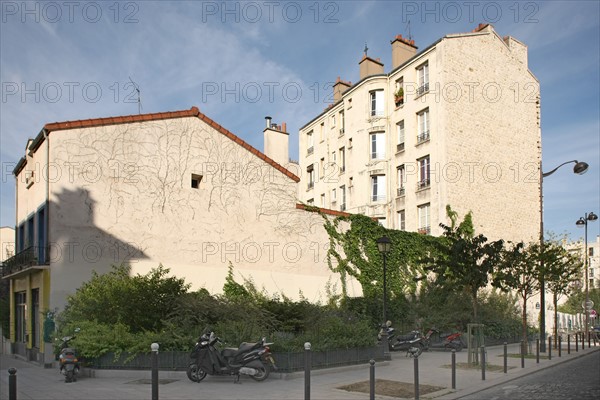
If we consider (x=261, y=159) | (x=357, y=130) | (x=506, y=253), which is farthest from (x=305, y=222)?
(x=357, y=130)

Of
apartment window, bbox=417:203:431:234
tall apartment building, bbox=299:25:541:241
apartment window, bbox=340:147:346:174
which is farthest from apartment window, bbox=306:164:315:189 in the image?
apartment window, bbox=417:203:431:234

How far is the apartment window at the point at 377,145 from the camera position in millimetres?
33094

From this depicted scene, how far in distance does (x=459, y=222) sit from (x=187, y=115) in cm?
1652

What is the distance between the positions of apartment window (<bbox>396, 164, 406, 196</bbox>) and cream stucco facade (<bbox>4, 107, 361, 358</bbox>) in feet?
35.4

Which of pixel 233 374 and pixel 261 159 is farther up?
pixel 261 159

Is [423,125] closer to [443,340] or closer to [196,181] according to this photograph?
[443,340]

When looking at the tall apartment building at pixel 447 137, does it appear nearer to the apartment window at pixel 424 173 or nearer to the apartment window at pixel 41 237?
the apartment window at pixel 424 173

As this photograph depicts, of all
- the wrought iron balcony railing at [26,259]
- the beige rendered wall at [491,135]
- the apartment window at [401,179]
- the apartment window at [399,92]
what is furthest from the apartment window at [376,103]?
the wrought iron balcony railing at [26,259]

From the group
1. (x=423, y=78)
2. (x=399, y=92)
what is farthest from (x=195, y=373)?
(x=399, y=92)

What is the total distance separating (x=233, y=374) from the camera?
446 inches

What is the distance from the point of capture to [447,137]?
94.8 feet

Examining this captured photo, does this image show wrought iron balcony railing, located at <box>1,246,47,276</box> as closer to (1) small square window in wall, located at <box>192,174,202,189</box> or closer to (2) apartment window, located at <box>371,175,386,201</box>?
(1) small square window in wall, located at <box>192,174,202,189</box>

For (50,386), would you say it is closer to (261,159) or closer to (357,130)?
(261,159)

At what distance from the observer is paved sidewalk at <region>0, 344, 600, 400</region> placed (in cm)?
987
